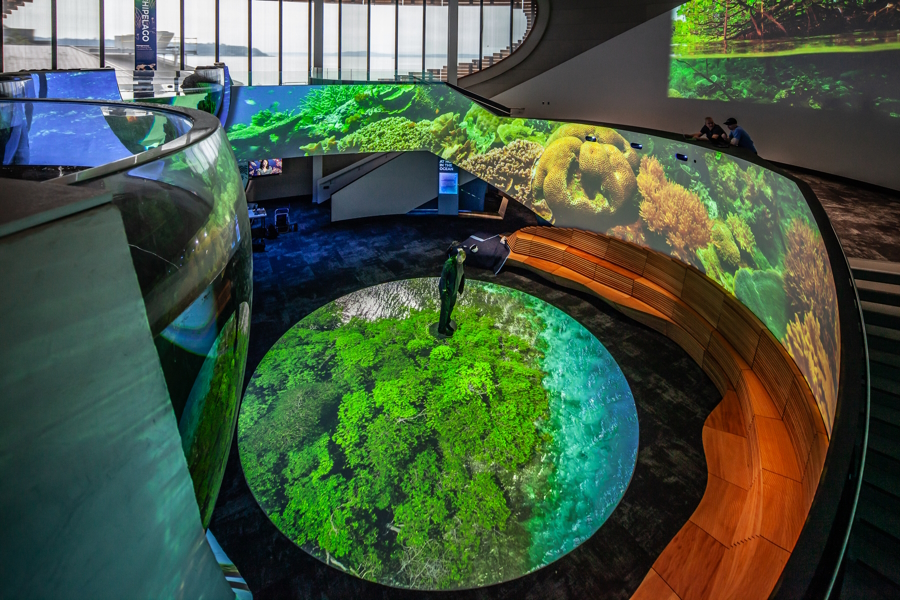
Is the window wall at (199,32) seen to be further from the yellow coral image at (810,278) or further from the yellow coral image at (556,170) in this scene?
the yellow coral image at (810,278)

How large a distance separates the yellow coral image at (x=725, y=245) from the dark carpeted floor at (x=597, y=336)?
1.98 m

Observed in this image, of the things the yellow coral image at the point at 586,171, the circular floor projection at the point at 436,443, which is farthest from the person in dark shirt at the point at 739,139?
the circular floor projection at the point at 436,443

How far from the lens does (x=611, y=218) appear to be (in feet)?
37.4

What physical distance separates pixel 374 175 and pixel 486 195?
445cm

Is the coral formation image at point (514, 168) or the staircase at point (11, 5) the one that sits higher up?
the staircase at point (11, 5)

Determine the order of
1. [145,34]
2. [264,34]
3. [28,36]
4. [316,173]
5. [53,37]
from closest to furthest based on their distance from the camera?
[28,36] < [145,34] < [53,37] < [264,34] < [316,173]

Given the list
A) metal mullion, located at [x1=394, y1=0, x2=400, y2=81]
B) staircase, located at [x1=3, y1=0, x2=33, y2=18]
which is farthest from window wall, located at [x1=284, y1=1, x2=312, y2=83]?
staircase, located at [x1=3, y1=0, x2=33, y2=18]

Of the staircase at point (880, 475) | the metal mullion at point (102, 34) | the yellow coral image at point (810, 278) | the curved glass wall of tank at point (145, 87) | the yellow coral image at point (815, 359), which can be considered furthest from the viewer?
the metal mullion at point (102, 34)

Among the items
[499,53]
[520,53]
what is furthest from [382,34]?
[520,53]

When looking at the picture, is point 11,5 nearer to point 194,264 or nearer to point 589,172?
point 589,172

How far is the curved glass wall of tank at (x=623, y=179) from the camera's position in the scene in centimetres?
555

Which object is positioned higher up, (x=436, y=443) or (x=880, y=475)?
(x=880, y=475)

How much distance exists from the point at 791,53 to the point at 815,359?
7457 millimetres

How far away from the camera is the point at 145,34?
1237cm
